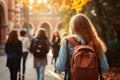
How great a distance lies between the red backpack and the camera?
239 inches

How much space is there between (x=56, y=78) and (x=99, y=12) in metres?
6.85

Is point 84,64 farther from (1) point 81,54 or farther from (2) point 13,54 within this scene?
(2) point 13,54

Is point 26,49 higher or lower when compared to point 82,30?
lower

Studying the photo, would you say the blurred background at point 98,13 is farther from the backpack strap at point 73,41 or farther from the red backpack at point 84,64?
the red backpack at point 84,64

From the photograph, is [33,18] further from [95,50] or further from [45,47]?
[95,50]

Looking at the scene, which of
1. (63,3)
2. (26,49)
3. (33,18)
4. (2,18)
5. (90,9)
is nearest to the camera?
(26,49)

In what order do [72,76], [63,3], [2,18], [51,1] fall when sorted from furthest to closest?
[2,18] → [51,1] → [63,3] → [72,76]

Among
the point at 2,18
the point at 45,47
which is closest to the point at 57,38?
the point at 45,47

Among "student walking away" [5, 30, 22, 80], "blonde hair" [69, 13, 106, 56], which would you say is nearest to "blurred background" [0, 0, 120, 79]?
"student walking away" [5, 30, 22, 80]

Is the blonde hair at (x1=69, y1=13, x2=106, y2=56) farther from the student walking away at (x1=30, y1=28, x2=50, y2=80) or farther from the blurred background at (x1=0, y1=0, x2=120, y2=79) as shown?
the blurred background at (x1=0, y1=0, x2=120, y2=79)

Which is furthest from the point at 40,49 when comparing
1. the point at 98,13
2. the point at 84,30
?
the point at 98,13

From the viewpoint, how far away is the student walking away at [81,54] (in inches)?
240

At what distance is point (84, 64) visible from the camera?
→ 607 centimetres

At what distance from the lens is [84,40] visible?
6367 millimetres
